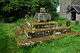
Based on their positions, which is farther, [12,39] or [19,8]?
[19,8]

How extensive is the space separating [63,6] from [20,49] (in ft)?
125

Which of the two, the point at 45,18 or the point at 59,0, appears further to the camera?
the point at 59,0

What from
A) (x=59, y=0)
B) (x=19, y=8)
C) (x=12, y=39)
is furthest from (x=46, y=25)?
(x=59, y=0)

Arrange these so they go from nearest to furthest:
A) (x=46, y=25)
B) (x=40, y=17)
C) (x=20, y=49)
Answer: (x=20, y=49) → (x=46, y=25) → (x=40, y=17)

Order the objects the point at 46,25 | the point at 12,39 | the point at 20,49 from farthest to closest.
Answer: the point at 46,25 < the point at 12,39 < the point at 20,49

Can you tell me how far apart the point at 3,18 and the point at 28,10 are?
626cm

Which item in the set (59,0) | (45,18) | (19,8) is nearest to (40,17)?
(45,18)

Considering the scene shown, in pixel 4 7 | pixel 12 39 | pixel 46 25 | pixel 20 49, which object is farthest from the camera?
pixel 4 7

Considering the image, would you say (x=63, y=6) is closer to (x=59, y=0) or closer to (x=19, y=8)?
(x=59, y=0)

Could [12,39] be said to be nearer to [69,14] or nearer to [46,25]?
[46,25]

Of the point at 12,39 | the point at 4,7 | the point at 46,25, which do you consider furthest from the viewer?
the point at 4,7

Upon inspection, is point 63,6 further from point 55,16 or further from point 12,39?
point 12,39

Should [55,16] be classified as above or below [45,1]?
below

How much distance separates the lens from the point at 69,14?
184 ft
